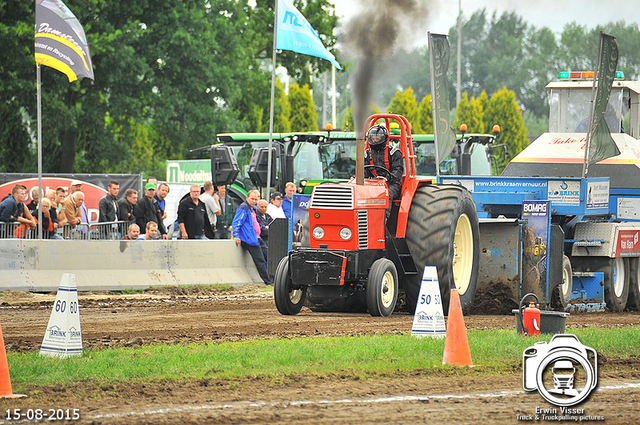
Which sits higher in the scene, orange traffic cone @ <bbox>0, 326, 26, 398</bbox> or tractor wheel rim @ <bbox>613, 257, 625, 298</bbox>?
tractor wheel rim @ <bbox>613, 257, 625, 298</bbox>

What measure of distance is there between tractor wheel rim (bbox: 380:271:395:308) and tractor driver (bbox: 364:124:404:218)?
801 millimetres

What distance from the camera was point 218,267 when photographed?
15.1 metres

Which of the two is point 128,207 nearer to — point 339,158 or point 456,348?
point 339,158

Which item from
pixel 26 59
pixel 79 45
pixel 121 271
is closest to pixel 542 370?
pixel 121 271

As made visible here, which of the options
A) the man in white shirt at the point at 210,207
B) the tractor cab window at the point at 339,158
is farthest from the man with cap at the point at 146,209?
the tractor cab window at the point at 339,158

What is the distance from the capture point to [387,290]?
410 inches

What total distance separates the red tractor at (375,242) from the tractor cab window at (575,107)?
18.5ft

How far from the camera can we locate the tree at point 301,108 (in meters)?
43.5

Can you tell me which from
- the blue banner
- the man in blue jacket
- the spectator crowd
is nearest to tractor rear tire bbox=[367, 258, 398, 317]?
the man in blue jacket

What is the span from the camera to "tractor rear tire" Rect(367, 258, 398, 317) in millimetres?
9992

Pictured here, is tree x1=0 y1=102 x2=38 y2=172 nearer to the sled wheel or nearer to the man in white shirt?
the man in white shirt

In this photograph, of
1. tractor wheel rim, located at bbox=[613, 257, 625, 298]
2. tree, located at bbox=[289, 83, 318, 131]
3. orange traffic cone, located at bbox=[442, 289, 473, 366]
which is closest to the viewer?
orange traffic cone, located at bbox=[442, 289, 473, 366]

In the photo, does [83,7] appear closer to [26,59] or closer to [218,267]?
[26,59]

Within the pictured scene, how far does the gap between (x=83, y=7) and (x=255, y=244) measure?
515 inches
